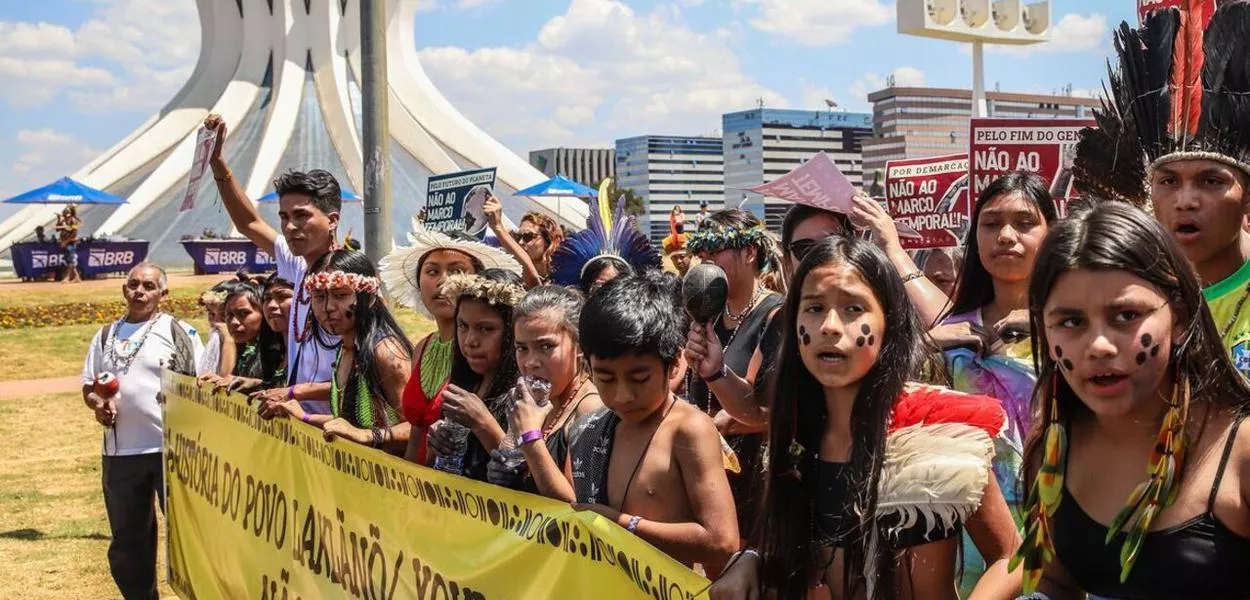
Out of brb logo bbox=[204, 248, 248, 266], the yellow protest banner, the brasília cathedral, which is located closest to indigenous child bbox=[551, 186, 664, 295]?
the yellow protest banner

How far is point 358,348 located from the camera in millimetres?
4887

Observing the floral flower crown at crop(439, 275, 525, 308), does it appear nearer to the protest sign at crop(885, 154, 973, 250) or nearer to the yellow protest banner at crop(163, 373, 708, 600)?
the yellow protest banner at crop(163, 373, 708, 600)

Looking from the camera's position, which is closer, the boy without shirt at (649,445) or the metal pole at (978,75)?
the boy without shirt at (649,445)

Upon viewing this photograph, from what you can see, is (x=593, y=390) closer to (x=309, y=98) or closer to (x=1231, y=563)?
(x=1231, y=563)

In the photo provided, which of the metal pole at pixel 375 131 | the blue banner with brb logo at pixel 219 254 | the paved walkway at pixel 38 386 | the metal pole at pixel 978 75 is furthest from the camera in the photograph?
the metal pole at pixel 978 75

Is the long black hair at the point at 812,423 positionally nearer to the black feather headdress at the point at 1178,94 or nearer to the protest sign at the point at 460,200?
the black feather headdress at the point at 1178,94

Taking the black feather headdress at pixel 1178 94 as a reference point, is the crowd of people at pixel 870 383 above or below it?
below

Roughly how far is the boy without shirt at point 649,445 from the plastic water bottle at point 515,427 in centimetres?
16

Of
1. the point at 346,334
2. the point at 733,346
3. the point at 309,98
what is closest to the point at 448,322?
the point at 346,334

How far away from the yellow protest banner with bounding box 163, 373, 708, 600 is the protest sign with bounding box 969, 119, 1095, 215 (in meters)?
3.74

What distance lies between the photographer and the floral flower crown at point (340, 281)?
486 centimetres

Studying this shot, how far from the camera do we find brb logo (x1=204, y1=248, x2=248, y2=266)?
98.7 ft

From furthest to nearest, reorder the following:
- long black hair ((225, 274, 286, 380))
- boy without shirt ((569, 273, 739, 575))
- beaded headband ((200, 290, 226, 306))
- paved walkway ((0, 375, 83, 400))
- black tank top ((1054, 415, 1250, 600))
A: paved walkway ((0, 375, 83, 400)) < beaded headband ((200, 290, 226, 306)) < long black hair ((225, 274, 286, 380)) < boy without shirt ((569, 273, 739, 575)) < black tank top ((1054, 415, 1250, 600))

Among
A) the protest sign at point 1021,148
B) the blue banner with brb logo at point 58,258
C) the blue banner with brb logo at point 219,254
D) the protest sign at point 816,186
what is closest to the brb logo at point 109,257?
the blue banner with brb logo at point 58,258
